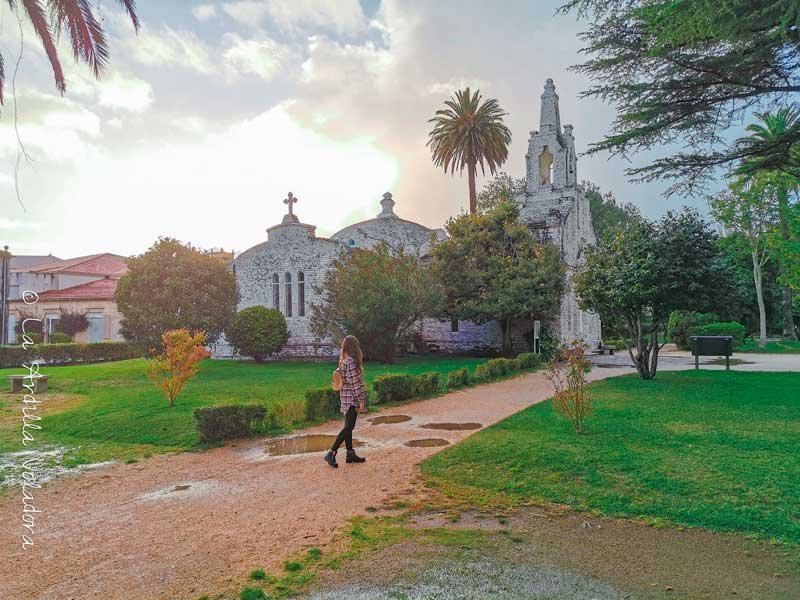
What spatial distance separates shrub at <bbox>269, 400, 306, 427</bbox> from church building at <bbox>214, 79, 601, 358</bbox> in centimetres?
1708

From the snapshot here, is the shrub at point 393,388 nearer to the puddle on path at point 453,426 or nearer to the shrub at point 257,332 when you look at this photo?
the puddle on path at point 453,426

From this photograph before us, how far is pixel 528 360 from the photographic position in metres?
22.1

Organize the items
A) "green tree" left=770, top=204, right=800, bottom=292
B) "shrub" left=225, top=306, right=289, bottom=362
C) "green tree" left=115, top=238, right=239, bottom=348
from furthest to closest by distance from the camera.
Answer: "shrub" left=225, top=306, right=289, bottom=362 → "green tree" left=770, top=204, right=800, bottom=292 → "green tree" left=115, top=238, right=239, bottom=348

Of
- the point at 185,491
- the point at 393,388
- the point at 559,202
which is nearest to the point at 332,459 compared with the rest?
the point at 185,491

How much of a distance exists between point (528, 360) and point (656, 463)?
1527cm

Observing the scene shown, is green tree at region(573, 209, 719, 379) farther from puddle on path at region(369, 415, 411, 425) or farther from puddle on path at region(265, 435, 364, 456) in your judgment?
puddle on path at region(265, 435, 364, 456)

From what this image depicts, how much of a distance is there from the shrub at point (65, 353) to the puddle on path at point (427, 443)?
2116cm

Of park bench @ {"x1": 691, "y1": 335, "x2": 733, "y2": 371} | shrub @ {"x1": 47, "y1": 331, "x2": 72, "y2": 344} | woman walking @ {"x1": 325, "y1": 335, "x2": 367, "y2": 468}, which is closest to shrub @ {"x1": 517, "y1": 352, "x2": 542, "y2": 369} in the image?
park bench @ {"x1": 691, "y1": 335, "x2": 733, "y2": 371}

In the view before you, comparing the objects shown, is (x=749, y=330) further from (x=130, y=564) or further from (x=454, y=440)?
(x=130, y=564)

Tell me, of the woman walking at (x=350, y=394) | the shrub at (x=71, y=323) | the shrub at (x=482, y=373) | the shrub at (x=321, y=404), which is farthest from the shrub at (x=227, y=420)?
the shrub at (x=71, y=323)

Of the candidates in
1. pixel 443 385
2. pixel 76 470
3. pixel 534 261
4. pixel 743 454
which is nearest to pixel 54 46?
pixel 76 470

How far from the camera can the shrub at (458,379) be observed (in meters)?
16.3

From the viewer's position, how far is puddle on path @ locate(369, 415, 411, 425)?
11.0 metres

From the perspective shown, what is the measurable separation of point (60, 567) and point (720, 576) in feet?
17.3
